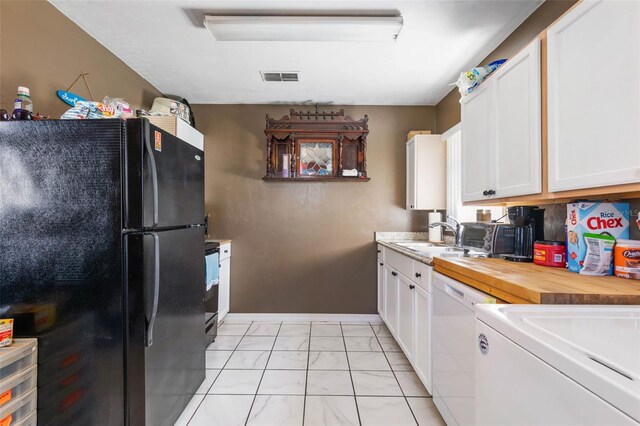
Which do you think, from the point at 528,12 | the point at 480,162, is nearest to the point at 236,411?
the point at 480,162

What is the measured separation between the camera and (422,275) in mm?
1873

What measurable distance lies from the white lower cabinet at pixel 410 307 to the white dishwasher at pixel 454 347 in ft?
0.44

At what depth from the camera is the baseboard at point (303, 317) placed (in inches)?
131

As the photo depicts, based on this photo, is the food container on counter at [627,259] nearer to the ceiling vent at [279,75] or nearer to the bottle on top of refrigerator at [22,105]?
the ceiling vent at [279,75]

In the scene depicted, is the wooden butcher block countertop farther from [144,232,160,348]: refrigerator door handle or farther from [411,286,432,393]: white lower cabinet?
[144,232,160,348]: refrigerator door handle

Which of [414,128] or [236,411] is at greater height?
[414,128]

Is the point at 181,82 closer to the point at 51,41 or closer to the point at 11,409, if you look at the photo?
the point at 51,41

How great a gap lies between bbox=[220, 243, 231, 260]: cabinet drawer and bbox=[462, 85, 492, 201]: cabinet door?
2.35 meters

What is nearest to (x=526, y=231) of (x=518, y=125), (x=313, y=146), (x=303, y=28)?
(x=518, y=125)

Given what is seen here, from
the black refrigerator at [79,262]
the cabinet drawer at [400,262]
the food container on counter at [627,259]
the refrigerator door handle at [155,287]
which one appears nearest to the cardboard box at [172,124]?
the black refrigerator at [79,262]

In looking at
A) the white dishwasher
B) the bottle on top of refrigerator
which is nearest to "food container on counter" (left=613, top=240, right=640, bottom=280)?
the white dishwasher

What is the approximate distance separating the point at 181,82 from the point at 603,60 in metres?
3.10

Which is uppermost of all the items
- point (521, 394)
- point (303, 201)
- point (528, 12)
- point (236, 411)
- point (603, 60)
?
point (528, 12)

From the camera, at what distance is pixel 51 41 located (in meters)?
1.82
